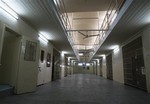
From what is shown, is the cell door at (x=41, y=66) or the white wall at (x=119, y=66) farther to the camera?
the white wall at (x=119, y=66)

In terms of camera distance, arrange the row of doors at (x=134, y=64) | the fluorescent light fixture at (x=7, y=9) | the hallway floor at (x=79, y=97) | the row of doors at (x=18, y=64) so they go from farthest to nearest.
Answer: the row of doors at (x=134, y=64) < the row of doors at (x=18, y=64) < the fluorescent light fixture at (x=7, y=9) < the hallway floor at (x=79, y=97)

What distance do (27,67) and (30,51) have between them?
2.14 ft

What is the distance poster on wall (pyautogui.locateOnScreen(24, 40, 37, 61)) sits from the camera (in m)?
4.25

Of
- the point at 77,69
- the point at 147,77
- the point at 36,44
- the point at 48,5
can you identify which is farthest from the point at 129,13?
the point at 77,69

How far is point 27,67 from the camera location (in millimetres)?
4184

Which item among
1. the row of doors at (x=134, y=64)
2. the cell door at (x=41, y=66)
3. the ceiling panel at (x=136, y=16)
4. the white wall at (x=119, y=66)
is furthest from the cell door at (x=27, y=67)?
the white wall at (x=119, y=66)

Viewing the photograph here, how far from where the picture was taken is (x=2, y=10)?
132 inches

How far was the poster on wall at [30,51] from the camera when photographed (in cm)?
425

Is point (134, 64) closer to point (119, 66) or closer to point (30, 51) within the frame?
point (119, 66)

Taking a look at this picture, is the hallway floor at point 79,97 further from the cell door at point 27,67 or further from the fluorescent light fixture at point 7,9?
the fluorescent light fixture at point 7,9

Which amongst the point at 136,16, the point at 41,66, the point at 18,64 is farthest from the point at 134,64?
the point at 18,64

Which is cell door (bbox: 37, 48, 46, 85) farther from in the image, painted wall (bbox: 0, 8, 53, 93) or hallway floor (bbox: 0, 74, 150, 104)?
hallway floor (bbox: 0, 74, 150, 104)

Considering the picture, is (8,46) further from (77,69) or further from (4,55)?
(77,69)

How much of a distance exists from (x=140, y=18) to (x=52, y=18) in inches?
124
